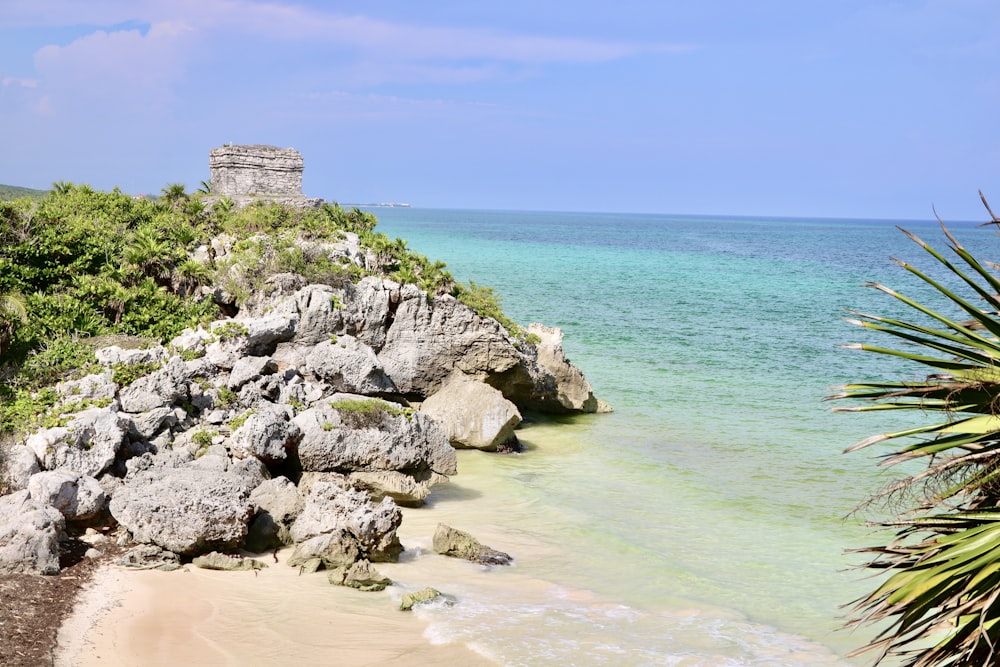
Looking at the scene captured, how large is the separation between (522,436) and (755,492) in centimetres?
504

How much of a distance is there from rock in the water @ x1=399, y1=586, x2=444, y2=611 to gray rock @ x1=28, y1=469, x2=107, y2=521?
3.86 metres

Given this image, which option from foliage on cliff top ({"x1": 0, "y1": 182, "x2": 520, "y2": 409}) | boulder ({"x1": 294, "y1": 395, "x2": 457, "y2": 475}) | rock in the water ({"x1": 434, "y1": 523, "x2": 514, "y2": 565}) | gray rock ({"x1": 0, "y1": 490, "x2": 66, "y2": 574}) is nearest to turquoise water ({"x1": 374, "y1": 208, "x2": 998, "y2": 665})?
rock in the water ({"x1": 434, "y1": 523, "x2": 514, "y2": 565})

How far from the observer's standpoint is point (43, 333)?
13.4 metres

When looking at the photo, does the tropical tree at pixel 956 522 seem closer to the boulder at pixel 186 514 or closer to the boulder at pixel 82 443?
the boulder at pixel 186 514

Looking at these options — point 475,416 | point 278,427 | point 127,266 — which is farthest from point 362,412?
point 127,266

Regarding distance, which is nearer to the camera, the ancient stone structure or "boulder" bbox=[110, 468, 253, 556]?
"boulder" bbox=[110, 468, 253, 556]

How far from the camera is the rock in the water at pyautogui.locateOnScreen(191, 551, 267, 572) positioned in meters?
9.58

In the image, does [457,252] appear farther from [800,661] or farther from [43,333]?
[800,661]

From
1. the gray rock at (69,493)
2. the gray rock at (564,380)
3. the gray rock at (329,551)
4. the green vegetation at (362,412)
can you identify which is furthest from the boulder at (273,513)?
the gray rock at (564,380)

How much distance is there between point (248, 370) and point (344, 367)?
1.77 m

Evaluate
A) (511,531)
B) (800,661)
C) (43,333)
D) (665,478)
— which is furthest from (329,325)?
(800,661)

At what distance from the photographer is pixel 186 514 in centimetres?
970

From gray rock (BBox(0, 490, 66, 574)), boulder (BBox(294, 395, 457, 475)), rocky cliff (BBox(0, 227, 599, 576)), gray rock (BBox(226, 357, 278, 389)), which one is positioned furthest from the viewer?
gray rock (BBox(226, 357, 278, 389))

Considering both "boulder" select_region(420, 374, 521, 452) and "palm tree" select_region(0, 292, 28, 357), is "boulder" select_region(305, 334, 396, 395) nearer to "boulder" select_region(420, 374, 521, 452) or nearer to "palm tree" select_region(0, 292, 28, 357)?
"boulder" select_region(420, 374, 521, 452)
